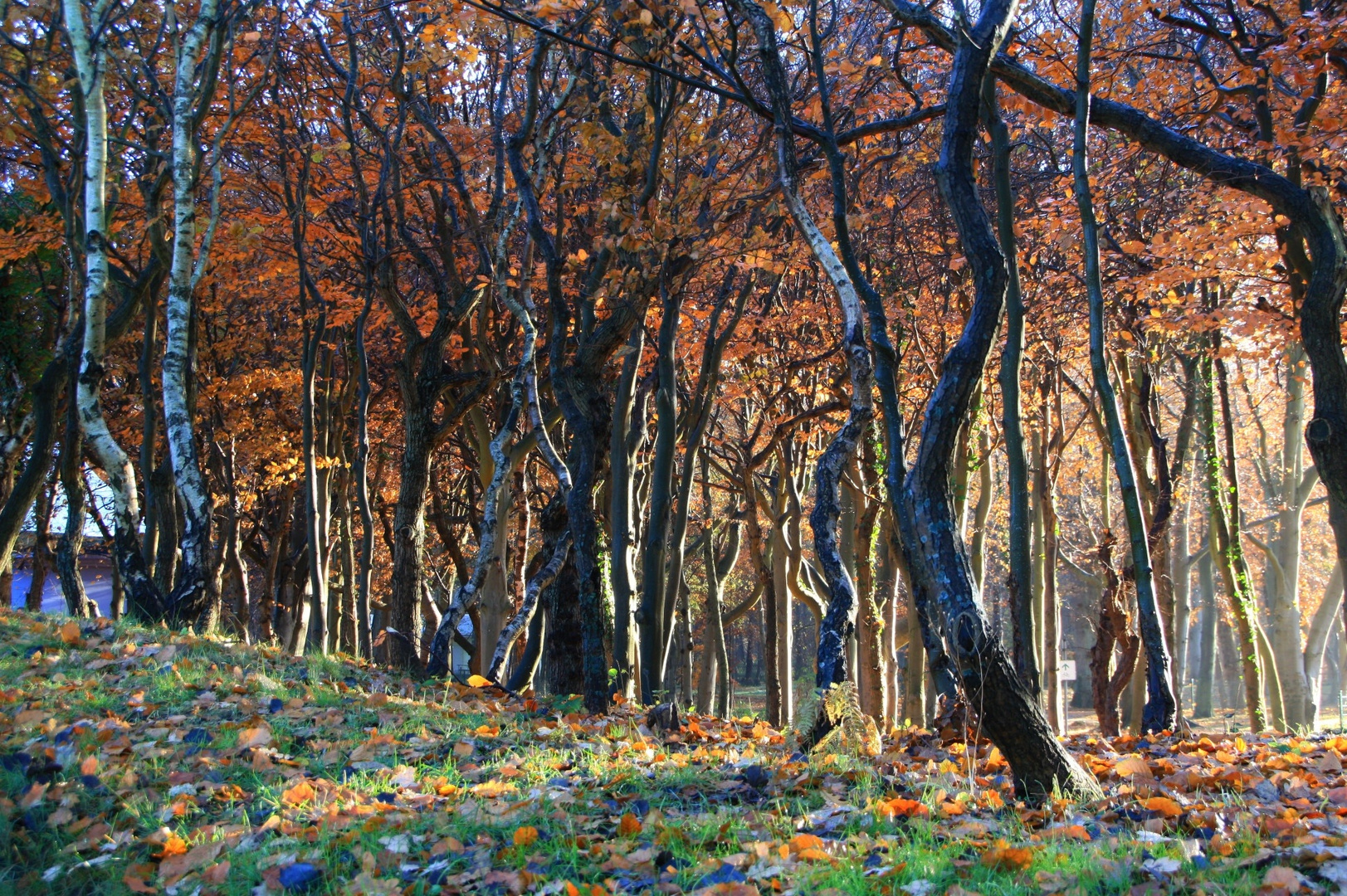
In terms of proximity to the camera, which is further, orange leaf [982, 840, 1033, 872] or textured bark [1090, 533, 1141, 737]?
textured bark [1090, 533, 1141, 737]

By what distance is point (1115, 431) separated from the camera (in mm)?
6676

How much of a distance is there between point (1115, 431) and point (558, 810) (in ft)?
16.0

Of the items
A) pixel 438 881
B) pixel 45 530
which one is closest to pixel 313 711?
pixel 438 881

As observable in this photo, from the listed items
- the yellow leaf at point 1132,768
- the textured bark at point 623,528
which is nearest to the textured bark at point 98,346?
the textured bark at point 623,528

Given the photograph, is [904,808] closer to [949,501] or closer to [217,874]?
[949,501]

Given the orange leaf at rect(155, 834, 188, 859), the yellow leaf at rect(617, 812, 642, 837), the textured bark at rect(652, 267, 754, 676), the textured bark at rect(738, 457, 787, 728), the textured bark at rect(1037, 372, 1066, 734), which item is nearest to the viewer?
the orange leaf at rect(155, 834, 188, 859)

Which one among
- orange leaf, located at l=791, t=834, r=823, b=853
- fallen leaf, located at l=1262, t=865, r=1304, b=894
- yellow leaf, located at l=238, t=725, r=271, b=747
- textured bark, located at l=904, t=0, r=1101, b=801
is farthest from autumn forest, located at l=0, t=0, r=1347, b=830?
yellow leaf, located at l=238, t=725, r=271, b=747

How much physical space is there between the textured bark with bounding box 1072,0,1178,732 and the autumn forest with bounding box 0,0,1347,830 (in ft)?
0.11

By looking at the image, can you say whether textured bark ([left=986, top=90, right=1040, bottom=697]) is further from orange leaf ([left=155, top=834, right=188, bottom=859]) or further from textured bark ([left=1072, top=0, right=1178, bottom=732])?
orange leaf ([left=155, top=834, right=188, bottom=859])

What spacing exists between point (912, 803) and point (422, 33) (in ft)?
26.6

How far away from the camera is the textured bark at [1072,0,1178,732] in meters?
6.09

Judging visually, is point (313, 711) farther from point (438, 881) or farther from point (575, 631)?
point (575, 631)

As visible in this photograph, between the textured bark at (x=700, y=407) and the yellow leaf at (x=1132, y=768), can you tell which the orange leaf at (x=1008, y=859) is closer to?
the yellow leaf at (x=1132, y=768)

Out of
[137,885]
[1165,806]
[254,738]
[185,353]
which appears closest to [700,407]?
[185,353]
